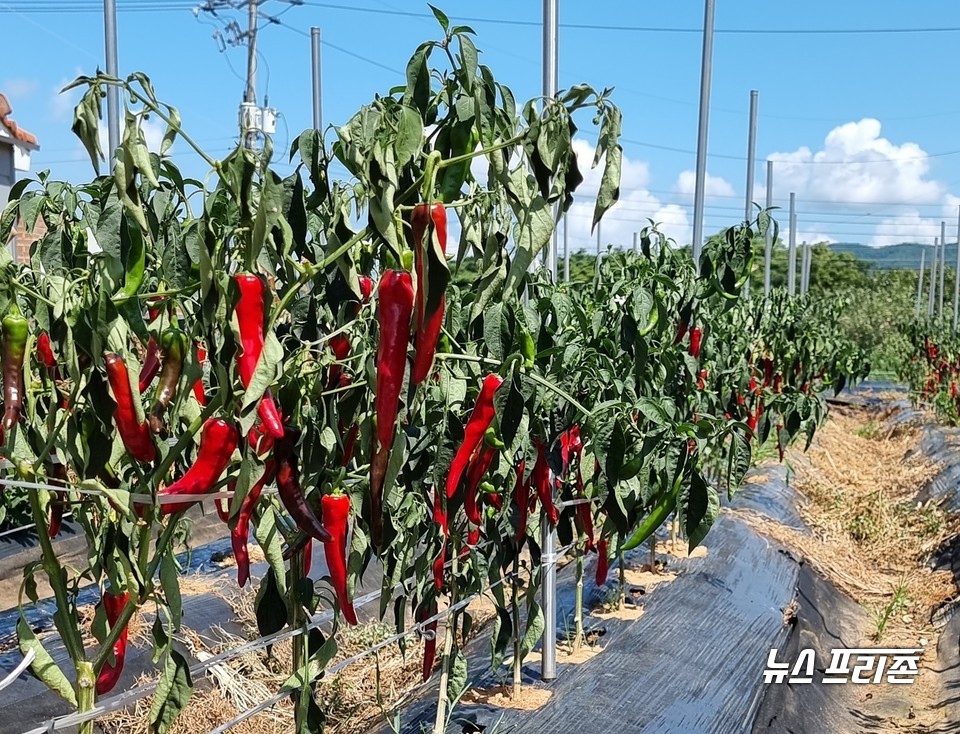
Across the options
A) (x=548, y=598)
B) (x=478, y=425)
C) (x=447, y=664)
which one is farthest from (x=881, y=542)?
(x=478, y=425)

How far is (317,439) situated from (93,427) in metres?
0.34

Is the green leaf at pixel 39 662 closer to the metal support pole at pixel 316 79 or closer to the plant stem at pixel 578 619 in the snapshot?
the plant stem at pixel 578 619

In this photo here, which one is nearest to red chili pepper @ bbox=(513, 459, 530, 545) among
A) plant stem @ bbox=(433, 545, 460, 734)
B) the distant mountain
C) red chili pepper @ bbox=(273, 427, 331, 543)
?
plant stem @ bbox=(433, 545, 460, 734)

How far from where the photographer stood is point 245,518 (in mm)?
1551

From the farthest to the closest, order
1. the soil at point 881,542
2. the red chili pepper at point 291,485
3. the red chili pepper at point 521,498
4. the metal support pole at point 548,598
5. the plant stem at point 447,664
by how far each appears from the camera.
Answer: the soil at point 881,542 < the metal support pole at point 548,598 < the plant stem at point 447,664 < the red chili pepper at point 521,498 < the red chili pepper at point 291,485

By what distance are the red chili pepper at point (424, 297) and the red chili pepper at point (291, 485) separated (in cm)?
27

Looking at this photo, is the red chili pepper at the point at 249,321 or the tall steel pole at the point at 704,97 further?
the tall steel pole at the point at 704,97

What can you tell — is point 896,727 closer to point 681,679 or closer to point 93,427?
point 681,679

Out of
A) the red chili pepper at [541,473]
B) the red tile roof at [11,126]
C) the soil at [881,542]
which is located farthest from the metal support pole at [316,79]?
the red chili pepper at [541,473]

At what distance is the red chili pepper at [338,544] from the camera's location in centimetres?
146

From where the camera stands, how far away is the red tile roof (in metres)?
6.96

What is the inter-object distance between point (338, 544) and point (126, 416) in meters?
0.38

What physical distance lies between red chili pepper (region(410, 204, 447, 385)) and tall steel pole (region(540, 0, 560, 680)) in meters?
1.00

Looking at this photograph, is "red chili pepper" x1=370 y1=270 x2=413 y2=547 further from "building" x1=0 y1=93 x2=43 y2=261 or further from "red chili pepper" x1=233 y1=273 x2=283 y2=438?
"building" x1=0 y1=93 x2=43 y2=261
